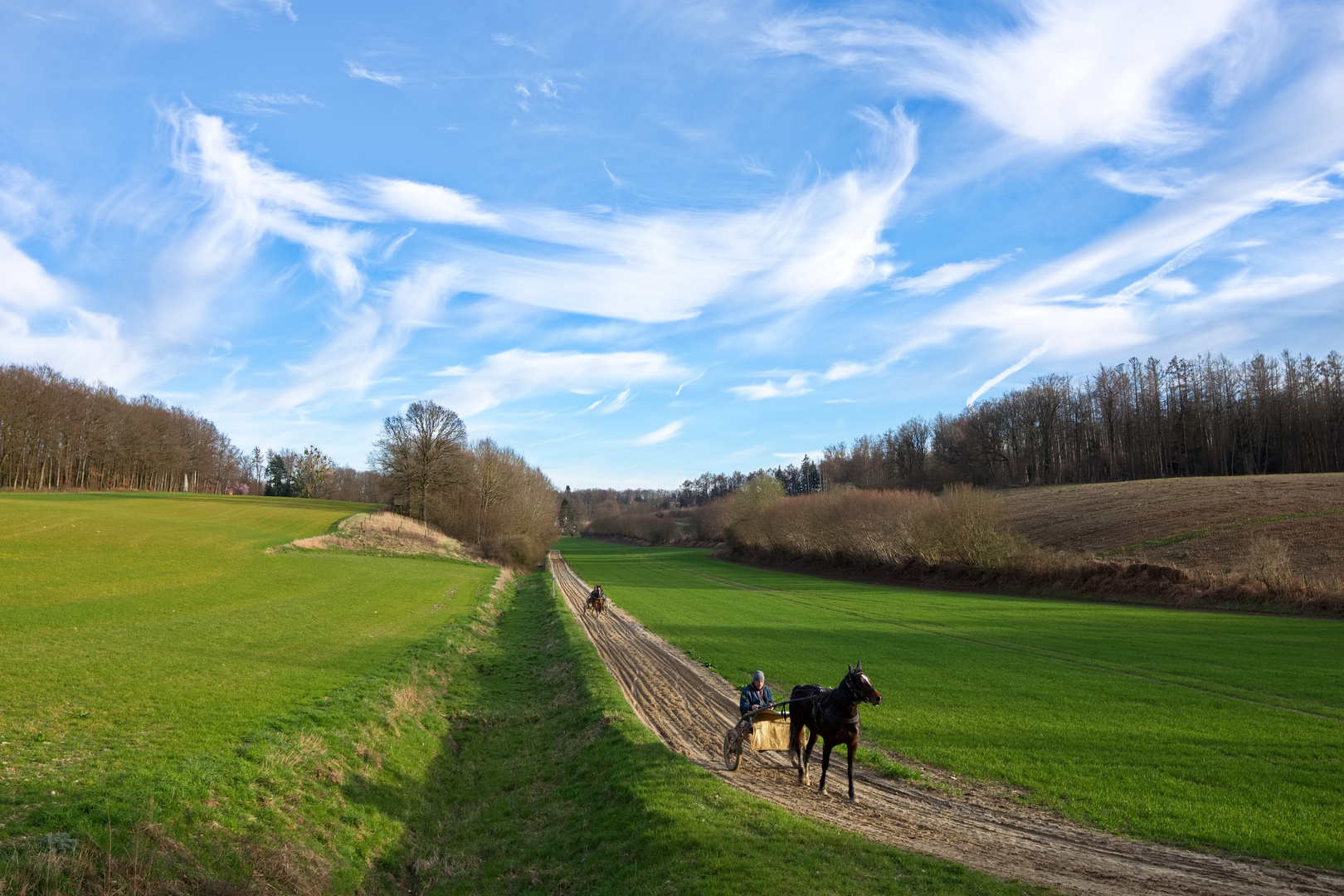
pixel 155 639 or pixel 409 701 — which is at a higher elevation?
pixel 155 639

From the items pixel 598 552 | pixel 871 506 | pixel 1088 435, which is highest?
pixel 1088 435

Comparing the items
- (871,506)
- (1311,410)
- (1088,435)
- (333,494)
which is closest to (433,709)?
(871,506)

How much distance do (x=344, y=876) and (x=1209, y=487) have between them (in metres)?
82.4

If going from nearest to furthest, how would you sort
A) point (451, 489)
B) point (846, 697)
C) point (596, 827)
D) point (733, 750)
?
point (846, 697)
point (596, 827)
point (733, 750)
point (451, 489)

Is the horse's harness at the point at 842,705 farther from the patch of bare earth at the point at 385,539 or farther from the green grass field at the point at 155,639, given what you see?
the patch of bare earth at the point at 385,539

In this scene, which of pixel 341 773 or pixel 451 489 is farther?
pixel 451 489

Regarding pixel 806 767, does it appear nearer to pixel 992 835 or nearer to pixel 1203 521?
pixel 992 835

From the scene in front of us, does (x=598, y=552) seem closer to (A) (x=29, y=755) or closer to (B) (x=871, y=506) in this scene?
(B) (x=871, y=506)

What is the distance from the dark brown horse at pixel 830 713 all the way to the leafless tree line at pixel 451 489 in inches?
2572

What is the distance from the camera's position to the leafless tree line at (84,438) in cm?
7625

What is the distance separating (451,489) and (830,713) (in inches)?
2901

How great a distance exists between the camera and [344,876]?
395 inches

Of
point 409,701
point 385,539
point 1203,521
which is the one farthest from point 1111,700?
point 385,539

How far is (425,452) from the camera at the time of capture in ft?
254
